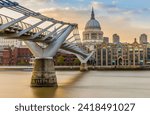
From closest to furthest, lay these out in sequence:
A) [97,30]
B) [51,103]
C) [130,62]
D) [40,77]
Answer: [51,103] → [40,77] → [130,62] → [97,30]

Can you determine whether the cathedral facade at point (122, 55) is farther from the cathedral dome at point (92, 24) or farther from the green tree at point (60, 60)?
the cathedral dome at point (92, 24)

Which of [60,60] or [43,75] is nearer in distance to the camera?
[43,75]

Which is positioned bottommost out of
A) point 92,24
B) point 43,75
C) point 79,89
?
point 79,89

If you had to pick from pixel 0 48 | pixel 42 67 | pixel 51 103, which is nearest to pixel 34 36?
pixel 42 67

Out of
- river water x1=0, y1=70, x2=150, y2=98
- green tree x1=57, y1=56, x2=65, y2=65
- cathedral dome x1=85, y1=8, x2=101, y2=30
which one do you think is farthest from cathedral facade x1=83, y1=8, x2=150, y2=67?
river water x1=0, y1=70, x2=150, y2=98

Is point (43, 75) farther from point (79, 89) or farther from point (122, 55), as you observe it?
point (122, 55)

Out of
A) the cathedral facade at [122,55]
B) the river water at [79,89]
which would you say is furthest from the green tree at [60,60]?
the river water at [79,89]

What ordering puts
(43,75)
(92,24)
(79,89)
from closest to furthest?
(79,89)
(43,75)
(92,24)

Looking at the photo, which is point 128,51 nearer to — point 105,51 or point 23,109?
point 105,51

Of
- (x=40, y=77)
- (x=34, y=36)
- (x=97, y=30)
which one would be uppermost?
(x=97, y=30)

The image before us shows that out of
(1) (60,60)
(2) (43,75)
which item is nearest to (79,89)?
(2) (43,75)

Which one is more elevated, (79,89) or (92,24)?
(92,24)

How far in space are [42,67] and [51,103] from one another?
15.6 metres

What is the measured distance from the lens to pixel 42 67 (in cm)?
2258
